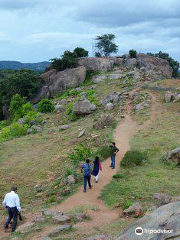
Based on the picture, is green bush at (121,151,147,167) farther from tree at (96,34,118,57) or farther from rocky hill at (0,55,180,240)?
tree at (96,34,118,57)

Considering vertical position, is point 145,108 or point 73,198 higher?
point 145,108

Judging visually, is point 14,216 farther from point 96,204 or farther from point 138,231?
point 138,231

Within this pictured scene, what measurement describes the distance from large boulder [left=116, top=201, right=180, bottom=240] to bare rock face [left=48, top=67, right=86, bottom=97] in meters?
41.1

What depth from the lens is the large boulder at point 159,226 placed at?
25.0 ft

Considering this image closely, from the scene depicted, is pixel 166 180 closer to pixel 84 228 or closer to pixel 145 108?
pixel 84 228

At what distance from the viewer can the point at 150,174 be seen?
17.1 m

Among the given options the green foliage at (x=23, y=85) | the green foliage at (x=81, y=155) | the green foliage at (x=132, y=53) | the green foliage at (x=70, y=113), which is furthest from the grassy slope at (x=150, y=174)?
the green foliage at (x=132, y=53)

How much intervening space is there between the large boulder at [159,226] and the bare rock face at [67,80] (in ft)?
135

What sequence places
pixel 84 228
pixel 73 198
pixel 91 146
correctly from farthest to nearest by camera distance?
pixel 91 146, pixel 73 198, pixel 84 228

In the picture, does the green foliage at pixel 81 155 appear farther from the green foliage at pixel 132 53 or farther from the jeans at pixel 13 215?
the green foliage at pixel 132 53

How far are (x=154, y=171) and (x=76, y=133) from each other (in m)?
11.9

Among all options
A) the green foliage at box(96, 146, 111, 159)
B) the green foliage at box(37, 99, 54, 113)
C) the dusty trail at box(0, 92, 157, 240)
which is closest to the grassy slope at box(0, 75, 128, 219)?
the dusty trail at box(0, 92, 157, 240)

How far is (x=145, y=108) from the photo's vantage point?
1291 inches

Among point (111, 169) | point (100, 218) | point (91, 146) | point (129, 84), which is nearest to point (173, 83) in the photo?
point (129, 84)
